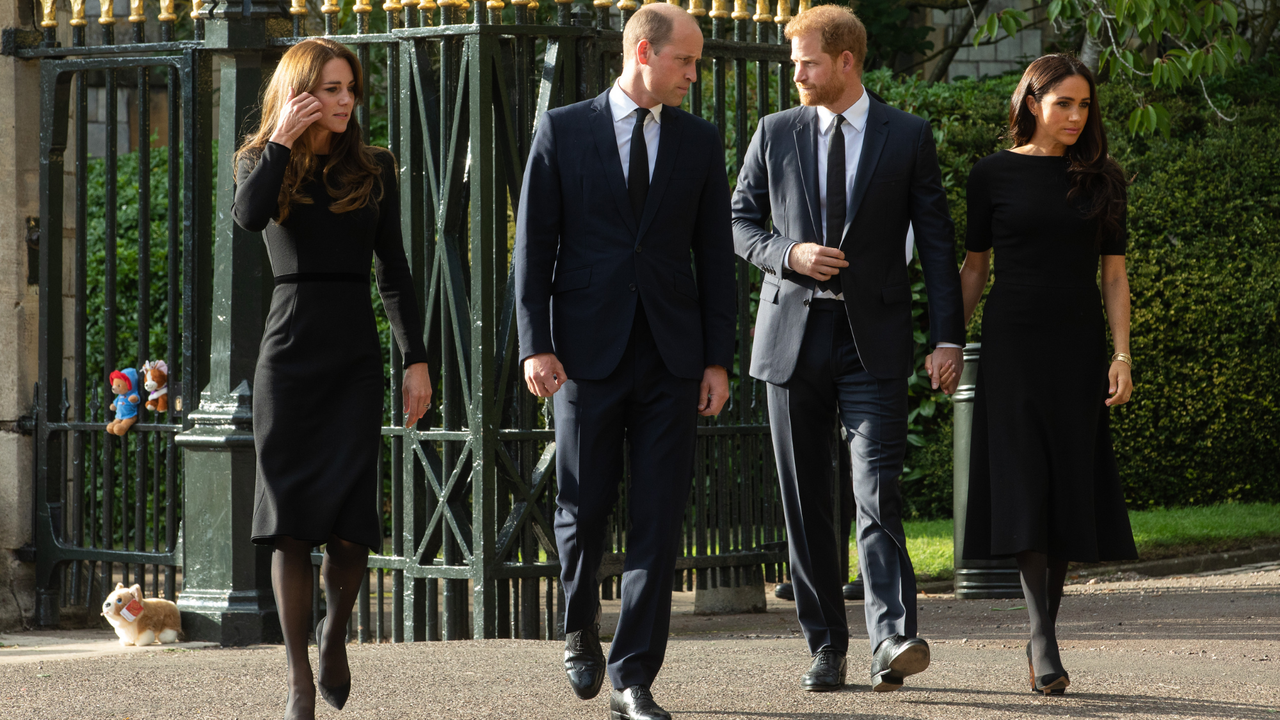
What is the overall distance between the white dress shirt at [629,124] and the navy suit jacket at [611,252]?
2cm

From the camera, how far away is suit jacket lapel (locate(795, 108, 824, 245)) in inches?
185

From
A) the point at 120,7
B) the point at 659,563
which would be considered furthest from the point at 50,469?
the point at 120,7

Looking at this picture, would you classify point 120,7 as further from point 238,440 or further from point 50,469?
point 238,440

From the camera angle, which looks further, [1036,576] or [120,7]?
[120,7]

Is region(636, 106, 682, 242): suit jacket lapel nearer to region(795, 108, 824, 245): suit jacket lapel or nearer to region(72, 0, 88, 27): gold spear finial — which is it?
region(795, 108, 824, 245): suit jacket lapel

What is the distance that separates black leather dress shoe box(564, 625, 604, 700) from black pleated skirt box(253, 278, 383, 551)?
26.2 inches

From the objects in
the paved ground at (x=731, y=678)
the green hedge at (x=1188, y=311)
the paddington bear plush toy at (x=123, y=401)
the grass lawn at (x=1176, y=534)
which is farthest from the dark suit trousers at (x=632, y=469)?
the green hedge at (x=1188, y=311)

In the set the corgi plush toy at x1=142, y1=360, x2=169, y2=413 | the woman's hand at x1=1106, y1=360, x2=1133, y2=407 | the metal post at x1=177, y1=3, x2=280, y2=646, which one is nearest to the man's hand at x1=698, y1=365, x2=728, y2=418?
the woman's hand at x1=1106, y1=360, x2=1133, y2=407

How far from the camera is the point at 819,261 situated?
4.53 m

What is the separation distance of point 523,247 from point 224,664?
2.14m

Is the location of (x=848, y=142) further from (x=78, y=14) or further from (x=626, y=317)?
(x=78, y=14)

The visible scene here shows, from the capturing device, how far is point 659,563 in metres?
4.14

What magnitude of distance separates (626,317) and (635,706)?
1058 mm

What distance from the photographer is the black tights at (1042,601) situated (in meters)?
4.51
